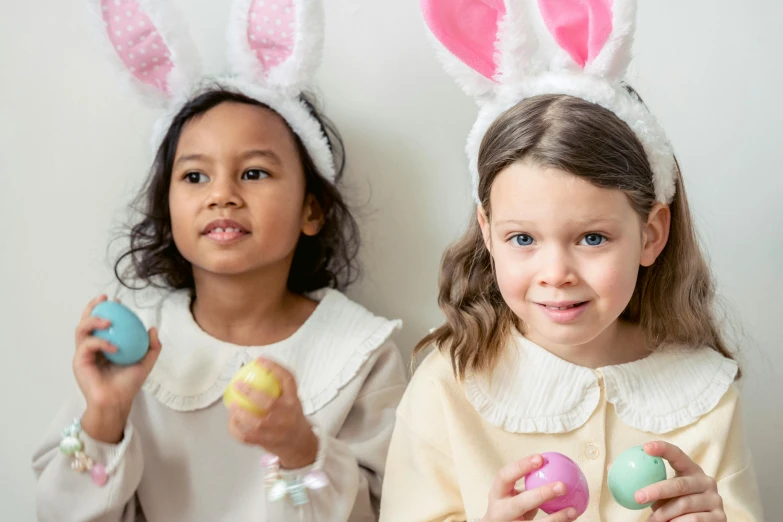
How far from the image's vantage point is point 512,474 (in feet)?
3.17

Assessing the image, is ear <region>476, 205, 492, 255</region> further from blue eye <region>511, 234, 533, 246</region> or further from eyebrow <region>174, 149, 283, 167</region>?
eyebrow <region>174, 149, 283, 167</region>

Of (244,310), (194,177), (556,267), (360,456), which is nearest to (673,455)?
(556,267)

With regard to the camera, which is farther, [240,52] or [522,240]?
[240,52]

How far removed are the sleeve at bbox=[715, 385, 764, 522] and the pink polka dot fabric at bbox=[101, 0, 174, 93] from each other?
3.39 ft

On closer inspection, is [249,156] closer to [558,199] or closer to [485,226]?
[485,226]

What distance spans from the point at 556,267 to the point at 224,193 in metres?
0.54

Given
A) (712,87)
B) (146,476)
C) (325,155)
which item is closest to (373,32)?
(325,155)

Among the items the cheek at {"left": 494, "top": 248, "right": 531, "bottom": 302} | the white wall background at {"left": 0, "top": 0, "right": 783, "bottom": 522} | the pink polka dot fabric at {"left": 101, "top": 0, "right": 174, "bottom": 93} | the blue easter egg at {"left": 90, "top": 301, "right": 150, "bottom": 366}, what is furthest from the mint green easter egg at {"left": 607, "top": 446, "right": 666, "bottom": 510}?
the pink polka dot fabric at {"left": 101, "top": 0, "right": 174, "bottom": 93}

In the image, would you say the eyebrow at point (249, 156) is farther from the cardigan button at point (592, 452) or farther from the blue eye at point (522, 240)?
the cardigan button at point (592, 452)

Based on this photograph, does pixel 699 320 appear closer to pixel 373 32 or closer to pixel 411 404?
pixel 411 404

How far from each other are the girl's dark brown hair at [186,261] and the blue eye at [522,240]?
471 millimetres

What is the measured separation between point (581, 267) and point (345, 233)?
0.59 metres

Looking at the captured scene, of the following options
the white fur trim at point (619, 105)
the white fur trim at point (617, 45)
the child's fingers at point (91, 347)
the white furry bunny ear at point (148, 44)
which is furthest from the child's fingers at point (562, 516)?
the white furry bunny ear at point (148, 44)

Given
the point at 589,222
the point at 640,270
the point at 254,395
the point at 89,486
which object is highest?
the point at 589,222
